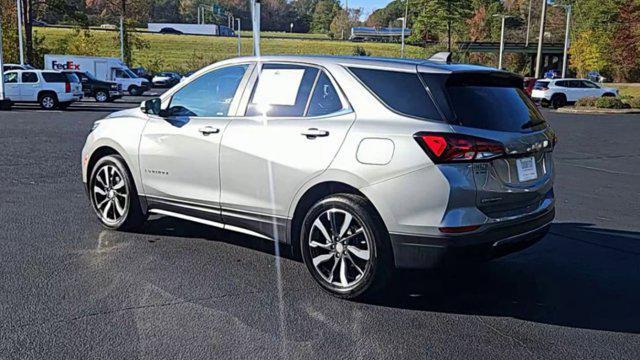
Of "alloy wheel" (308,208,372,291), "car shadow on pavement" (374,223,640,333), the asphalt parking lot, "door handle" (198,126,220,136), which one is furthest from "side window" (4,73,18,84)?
"car shadow on pavement" (374,223,640,333)

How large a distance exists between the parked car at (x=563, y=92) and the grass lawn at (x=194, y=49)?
3677 centimetres

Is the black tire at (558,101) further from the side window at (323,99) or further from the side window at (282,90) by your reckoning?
the side window at (323,99)

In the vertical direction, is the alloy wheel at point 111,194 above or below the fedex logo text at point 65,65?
below

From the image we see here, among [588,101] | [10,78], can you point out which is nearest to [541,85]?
[588,101]

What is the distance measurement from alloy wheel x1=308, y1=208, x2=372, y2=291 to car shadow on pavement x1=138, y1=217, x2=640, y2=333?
26cm

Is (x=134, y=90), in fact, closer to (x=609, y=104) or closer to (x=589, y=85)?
(x=589, y=85)

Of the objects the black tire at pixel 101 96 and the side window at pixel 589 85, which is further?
the side window at pixel 589 85

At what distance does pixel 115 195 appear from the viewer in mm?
6172

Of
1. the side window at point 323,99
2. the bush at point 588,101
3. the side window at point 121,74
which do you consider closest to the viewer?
the side window at point 323,99

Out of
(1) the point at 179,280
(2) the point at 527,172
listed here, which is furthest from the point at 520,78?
(1) the point at 179,280

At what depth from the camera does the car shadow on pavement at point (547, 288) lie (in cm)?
433

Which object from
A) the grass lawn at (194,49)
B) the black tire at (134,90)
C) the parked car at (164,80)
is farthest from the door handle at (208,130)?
the grass lawn at (194,49)

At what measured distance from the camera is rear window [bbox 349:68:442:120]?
424cm

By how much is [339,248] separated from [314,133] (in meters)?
0.88
